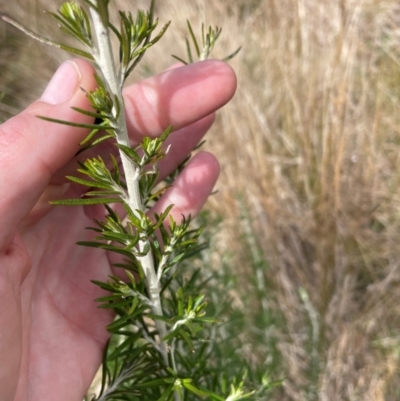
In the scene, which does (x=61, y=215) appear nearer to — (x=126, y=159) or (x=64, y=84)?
(x=64, y=84)

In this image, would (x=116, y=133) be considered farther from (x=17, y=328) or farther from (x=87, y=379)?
(x=87, y=379)

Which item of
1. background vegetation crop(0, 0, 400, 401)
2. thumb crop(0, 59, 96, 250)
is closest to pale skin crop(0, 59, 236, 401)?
thumb crop(0, 59, 96, 250)

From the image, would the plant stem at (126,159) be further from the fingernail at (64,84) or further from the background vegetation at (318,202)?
the background vegetation at (318,202)

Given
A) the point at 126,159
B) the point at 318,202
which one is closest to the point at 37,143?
the point at 126,159

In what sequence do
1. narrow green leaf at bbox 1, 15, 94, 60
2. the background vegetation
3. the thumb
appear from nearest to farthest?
1. narrow green leaf at bbox 1, 15, 94, 60
2. the thumb
3. the background vegetation

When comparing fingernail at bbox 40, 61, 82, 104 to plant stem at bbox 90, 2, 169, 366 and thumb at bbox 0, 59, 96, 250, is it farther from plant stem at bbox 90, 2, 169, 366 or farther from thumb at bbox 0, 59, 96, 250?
plant stem at bbox 90, 2, 169, 366

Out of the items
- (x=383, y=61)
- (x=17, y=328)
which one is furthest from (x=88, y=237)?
(x=383, y=61)
